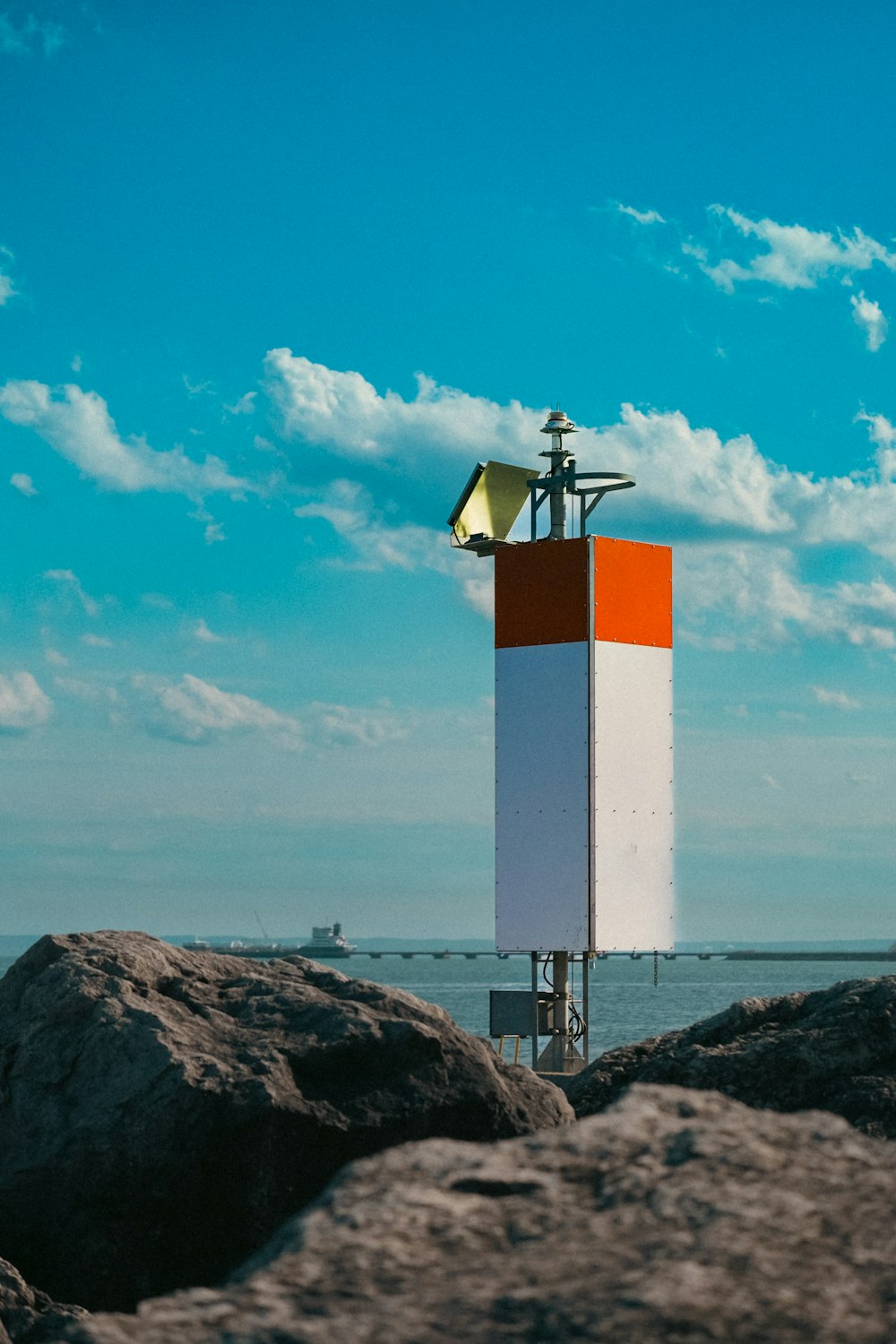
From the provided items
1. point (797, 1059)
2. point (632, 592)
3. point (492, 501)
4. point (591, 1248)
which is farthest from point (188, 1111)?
point (492, 501)

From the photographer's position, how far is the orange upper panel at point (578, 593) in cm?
1836

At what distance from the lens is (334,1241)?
3.15m

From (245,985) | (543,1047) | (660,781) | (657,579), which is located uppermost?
(657,579)

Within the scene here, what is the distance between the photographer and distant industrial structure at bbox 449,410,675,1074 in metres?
18.3

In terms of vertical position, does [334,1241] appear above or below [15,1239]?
above

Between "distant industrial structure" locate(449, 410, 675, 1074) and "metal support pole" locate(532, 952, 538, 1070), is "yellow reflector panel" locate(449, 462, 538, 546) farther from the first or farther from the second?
"metal support pole" locate(532, 952, 538, 1070)

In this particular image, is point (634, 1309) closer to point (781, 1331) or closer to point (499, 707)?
point (781, 1331)

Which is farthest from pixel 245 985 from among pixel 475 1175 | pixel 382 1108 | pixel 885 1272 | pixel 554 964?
pixel 554 964

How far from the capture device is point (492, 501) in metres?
20.0

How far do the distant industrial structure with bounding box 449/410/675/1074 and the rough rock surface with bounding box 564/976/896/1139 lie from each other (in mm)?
9422

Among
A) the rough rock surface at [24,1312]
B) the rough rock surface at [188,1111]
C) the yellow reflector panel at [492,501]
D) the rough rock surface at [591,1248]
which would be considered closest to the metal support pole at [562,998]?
the yellow reflector panel at [492,501]

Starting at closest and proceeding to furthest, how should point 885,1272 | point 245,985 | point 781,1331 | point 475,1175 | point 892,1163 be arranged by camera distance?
point 781,1331
point 885,1272
point 475,1175
point 892,1163
point 245,985

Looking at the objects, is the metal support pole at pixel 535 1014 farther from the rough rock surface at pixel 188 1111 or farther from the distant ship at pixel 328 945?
the distant ship at pixel 328 945

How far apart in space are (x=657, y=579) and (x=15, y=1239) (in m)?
13.4
